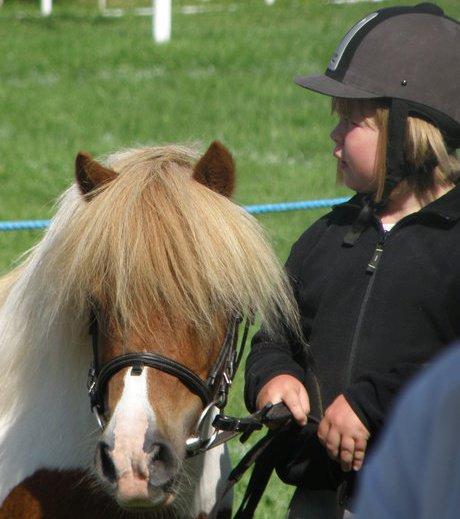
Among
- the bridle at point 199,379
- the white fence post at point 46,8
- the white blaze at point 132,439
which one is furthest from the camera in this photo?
the white fence post at point 46,8

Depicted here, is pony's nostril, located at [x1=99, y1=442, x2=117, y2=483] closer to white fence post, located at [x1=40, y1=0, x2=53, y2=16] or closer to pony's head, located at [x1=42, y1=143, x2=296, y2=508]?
pony's head, located at [x1=42, y1=143, x2=296, y2=508]

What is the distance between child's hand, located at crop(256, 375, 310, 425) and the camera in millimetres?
2398

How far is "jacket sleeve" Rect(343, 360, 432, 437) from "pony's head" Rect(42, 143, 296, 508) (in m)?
0.27

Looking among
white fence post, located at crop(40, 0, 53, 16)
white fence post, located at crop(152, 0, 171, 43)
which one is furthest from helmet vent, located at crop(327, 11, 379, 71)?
white fence post, located at crop(40, 0, 53, 16)

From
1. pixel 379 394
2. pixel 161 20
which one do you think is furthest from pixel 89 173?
pixel 161 20

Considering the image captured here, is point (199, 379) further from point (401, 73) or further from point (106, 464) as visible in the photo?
point (401, 73)

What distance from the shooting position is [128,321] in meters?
2.22

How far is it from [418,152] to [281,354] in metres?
0.54

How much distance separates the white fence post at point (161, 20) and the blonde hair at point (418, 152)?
32.6 feet

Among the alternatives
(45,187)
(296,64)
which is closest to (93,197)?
(45,187)

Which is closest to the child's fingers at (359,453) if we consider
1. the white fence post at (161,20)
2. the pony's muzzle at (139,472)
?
the pony's muzzle at (139,472)

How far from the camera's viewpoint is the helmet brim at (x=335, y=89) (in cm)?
245

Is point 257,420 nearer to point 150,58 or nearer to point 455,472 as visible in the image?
point 455,472

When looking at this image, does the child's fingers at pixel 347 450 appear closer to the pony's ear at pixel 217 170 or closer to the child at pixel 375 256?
the child at pixel 375 256
